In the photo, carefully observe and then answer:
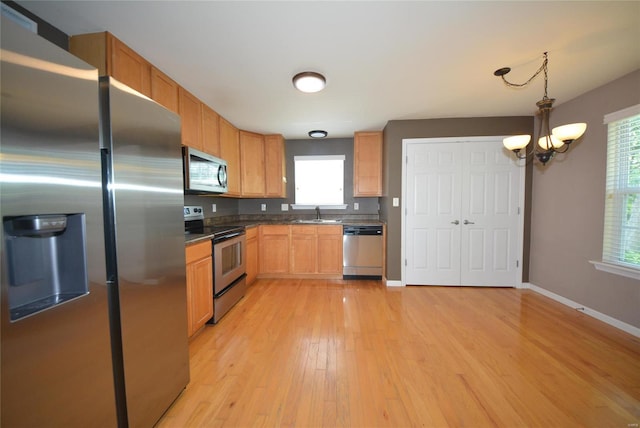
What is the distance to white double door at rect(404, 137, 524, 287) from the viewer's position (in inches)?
127

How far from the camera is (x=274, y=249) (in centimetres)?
379

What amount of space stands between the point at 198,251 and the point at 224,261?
1.62 feet

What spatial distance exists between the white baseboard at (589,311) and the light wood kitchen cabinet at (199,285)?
3931mm

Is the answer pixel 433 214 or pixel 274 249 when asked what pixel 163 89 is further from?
pixel 433 214

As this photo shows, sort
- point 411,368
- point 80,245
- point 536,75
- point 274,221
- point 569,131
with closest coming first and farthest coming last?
1. point 80,245
2. point 411,368
3. point 569,131
4. point 536,75
5. point 274,221

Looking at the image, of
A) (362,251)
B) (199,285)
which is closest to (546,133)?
(362,251)

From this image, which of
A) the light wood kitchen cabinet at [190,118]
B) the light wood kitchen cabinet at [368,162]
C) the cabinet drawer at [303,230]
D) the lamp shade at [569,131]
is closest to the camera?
the lamp shade at [569,131]

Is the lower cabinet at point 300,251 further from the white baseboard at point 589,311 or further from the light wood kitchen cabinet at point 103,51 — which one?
the white baseboard at point 589,311

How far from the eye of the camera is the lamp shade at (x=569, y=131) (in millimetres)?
1776

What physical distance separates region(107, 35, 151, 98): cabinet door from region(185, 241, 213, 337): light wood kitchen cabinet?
1315mm

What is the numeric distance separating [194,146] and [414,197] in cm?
291

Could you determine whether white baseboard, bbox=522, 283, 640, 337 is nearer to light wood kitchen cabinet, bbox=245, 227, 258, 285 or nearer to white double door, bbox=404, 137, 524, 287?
white double door, bbox=404, 137, 524, 287

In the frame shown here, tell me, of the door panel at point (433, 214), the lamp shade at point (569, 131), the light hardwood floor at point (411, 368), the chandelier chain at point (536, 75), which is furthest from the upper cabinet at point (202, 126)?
the lamp shade at point (569, 131)

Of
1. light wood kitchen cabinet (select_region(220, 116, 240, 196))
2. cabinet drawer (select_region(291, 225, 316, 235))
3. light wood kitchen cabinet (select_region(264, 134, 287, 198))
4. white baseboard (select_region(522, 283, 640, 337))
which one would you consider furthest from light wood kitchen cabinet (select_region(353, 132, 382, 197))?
white baseboard (select_region(522, 283, 640, 337))
